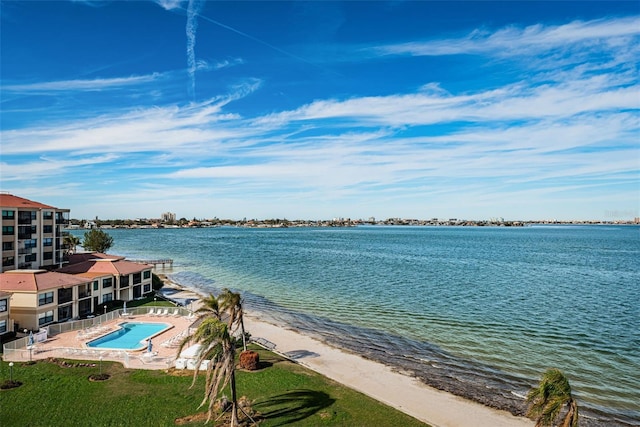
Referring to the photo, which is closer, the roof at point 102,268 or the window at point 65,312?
the window at point 65,312

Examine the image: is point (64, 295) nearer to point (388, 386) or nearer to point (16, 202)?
point (16, 202)

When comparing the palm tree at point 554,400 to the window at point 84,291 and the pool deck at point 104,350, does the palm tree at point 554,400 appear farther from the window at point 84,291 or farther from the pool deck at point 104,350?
the window at point 84,291

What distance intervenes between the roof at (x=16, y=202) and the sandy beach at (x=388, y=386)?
32.6 m

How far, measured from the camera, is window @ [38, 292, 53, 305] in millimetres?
35938

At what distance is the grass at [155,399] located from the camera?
66.6ft

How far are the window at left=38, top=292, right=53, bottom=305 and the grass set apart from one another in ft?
32.3

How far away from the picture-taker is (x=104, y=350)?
29359mm

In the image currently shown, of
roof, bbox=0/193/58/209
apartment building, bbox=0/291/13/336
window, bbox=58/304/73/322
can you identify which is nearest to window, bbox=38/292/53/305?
window, bbox=58/304/73/322

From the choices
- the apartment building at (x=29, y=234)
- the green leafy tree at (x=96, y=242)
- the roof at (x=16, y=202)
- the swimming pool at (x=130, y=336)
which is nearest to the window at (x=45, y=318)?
the swimming pool at (x=130, y=336)

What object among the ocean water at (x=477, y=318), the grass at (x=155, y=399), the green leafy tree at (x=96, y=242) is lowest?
the ocean water at (x=477, y=318)

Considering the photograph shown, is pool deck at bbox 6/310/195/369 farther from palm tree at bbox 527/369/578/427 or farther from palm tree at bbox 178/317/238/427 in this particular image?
palm tree at bbox 527/369/578/427

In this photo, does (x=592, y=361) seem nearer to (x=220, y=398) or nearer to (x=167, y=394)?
(x=220, y=398)

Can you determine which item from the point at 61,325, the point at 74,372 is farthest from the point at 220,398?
the point at 61,325

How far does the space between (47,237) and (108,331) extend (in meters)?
24.5
